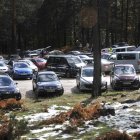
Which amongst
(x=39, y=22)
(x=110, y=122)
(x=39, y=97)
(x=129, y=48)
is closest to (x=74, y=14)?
(x=39, y=22)

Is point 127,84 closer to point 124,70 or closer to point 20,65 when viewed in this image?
point 124,70

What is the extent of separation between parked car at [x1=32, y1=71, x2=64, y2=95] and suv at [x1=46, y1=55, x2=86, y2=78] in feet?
36.5

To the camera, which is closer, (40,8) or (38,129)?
(38,129)

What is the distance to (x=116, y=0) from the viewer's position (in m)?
85.4

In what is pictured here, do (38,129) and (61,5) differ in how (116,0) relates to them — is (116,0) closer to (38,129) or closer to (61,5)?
(61,5)

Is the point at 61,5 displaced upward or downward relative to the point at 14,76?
upward

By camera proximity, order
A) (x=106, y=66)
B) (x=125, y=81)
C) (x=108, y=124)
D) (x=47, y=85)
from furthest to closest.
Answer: (x=106, y=66) → (x=125, y=81) → (x=47, y=85) → (x=108, y=124)

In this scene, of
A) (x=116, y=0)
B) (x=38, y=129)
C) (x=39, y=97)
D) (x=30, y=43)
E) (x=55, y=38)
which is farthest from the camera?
(x=30, y=43)

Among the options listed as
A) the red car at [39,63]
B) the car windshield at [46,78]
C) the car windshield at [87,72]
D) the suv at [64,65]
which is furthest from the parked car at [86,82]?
the red car at [39,63]

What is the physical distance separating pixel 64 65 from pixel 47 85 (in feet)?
43.4

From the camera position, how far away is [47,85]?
2912 centimetres

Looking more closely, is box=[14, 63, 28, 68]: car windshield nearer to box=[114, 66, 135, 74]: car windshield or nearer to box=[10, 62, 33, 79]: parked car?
box=[10, 62, 33, 79]: parked car

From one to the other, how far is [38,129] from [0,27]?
73.3 meters

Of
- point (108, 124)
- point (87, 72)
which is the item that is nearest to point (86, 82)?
point (87, 72)
